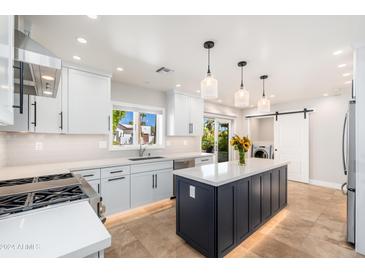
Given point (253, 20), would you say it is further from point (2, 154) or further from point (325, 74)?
point (2, 154)

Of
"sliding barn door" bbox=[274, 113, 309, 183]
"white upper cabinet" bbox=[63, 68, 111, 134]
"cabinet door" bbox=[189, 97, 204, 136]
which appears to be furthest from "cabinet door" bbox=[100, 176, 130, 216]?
"sliding barn door" bbox=[274, 113, 309, 183]

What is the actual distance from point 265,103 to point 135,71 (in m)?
2.26

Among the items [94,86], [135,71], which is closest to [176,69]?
[135,71]

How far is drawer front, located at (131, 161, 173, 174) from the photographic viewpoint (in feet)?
9.67

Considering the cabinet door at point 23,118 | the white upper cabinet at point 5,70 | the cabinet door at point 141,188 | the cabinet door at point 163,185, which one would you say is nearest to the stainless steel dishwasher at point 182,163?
the cabinet door at point 163,185

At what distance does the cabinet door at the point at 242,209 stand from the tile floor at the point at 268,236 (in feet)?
0.54

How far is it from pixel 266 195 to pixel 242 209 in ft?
2.31

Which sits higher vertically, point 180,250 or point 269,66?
point 269,66

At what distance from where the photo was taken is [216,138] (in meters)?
5.57

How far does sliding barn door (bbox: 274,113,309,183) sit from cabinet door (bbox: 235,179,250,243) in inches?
150

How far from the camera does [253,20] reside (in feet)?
5.21

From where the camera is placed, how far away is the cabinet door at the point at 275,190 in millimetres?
2693

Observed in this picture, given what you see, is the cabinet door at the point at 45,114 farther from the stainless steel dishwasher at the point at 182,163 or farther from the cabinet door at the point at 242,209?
the cabinet door at the point at 242,209

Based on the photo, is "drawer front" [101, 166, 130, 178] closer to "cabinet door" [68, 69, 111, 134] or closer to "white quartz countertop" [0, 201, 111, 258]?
"cabinet door" [68, 69, 111, 134]
